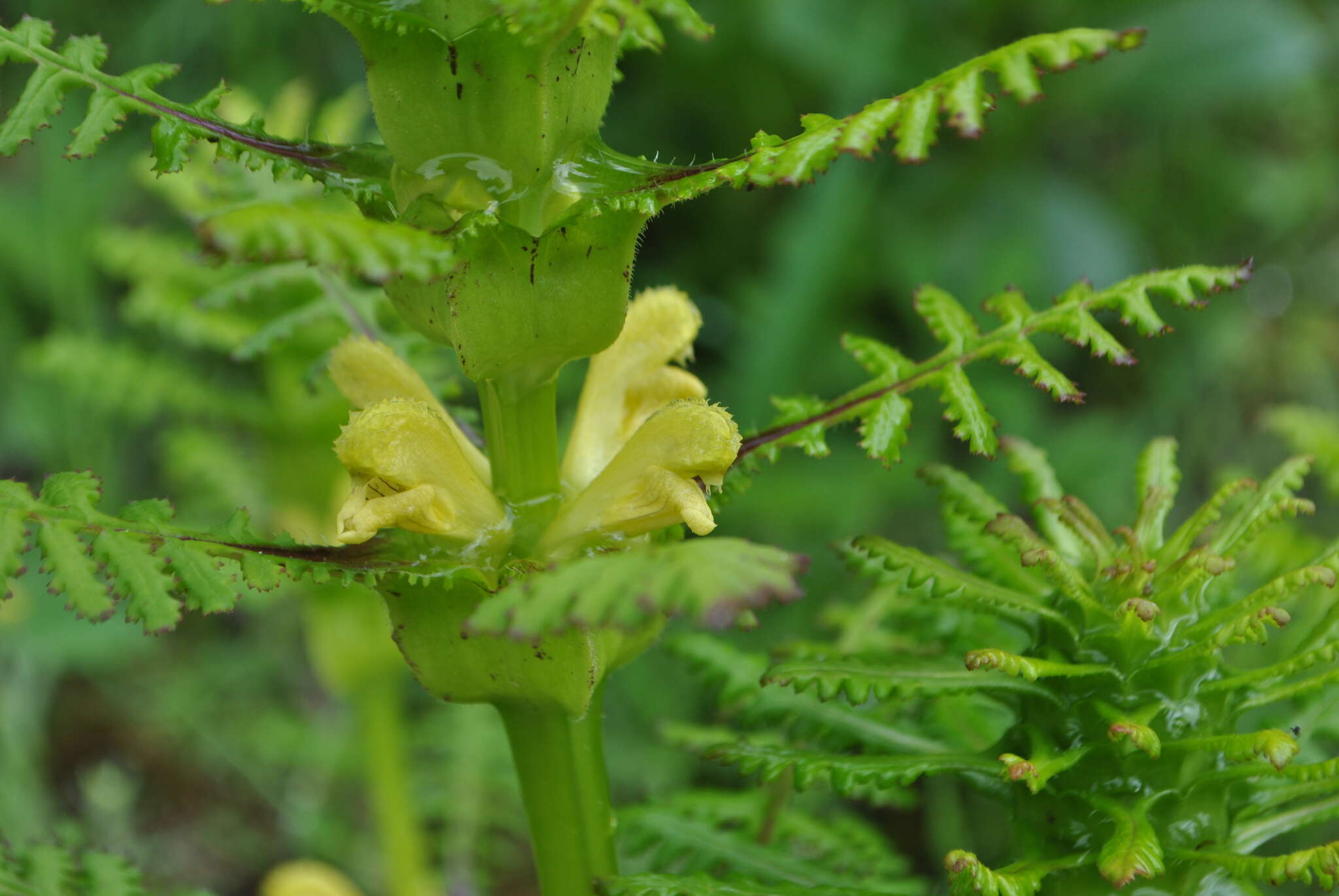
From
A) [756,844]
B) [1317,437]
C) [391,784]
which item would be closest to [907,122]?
[756,844]

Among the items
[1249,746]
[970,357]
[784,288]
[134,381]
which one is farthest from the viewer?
[784,288]

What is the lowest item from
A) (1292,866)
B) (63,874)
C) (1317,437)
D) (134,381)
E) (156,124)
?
(1292,866)

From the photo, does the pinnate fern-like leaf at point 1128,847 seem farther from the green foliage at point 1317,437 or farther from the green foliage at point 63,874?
Result: the green foliage at point 63,874

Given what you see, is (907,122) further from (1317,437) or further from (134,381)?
(134,381)

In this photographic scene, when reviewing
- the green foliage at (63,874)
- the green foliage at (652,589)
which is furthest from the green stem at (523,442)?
the green foliage at (63,874)

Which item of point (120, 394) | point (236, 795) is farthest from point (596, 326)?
point (236, 795)

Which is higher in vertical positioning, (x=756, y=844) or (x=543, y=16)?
(x=543, y=16)

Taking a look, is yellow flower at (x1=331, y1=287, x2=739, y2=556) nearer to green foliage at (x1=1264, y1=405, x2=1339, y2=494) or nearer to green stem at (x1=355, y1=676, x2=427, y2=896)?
green foliage at (x1=1264, y1=405, x2=1339, y2=494)
